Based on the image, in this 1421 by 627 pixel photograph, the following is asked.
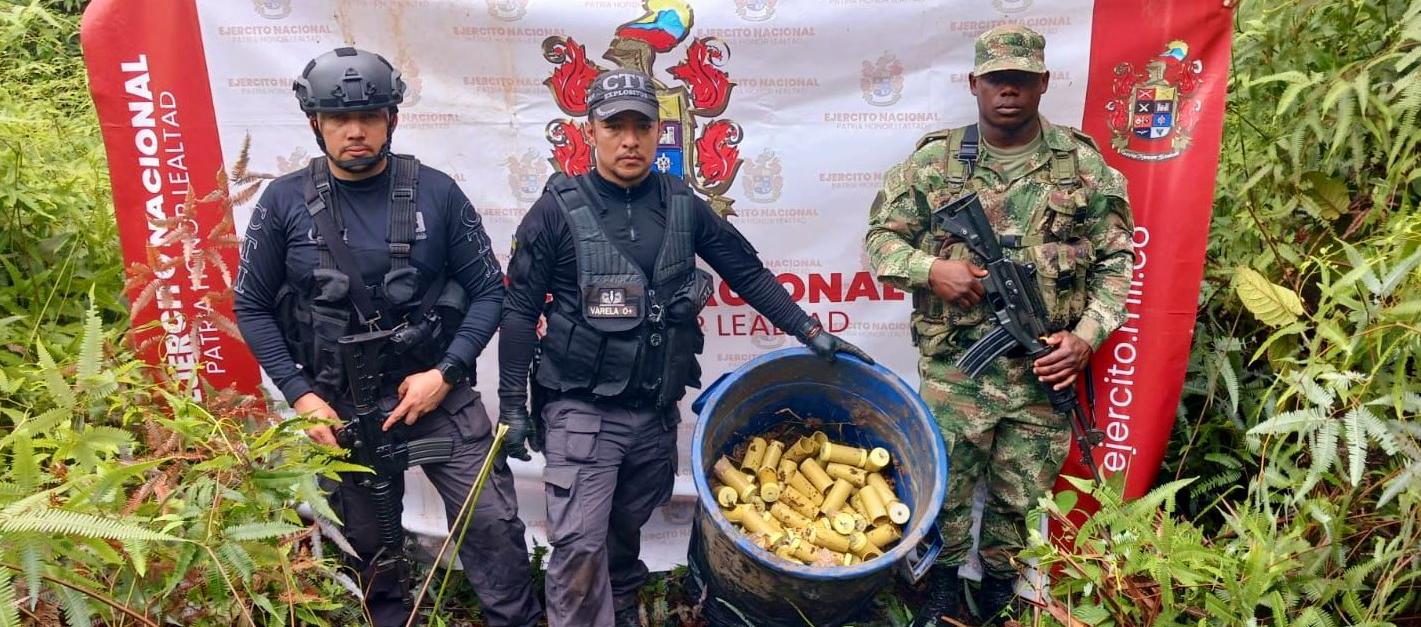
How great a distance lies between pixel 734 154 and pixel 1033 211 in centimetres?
124

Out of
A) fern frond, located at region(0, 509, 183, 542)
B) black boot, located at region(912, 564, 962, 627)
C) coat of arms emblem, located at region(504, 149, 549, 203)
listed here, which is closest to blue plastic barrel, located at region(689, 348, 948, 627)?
black boot, located at region(912, 564, 962, 627)

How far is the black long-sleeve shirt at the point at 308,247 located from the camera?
3320 millimetres

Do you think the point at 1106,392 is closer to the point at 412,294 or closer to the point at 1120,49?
the point at 1120,49

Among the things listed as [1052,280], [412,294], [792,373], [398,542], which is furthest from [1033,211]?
[398,542]

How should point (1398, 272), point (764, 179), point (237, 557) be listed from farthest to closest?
point (764, 179), point (1398, 272), point (237, 557)

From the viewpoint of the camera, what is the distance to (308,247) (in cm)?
331

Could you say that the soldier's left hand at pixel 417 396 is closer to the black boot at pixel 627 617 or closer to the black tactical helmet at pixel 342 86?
the black tactical helmet at pixel 342 86

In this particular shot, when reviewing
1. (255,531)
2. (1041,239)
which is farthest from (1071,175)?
(255,531)

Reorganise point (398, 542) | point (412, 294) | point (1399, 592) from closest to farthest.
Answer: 1. point (1399, 592)
2. point (412, 294)
3. point (398, 542)

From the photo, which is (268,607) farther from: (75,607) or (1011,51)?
(1011,51)

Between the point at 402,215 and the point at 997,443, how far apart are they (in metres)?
2.48

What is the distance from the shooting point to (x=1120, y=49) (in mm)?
3725

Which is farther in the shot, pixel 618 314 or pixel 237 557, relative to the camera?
pixel 618 314

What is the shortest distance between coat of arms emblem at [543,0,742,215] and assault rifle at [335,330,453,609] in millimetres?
1185
